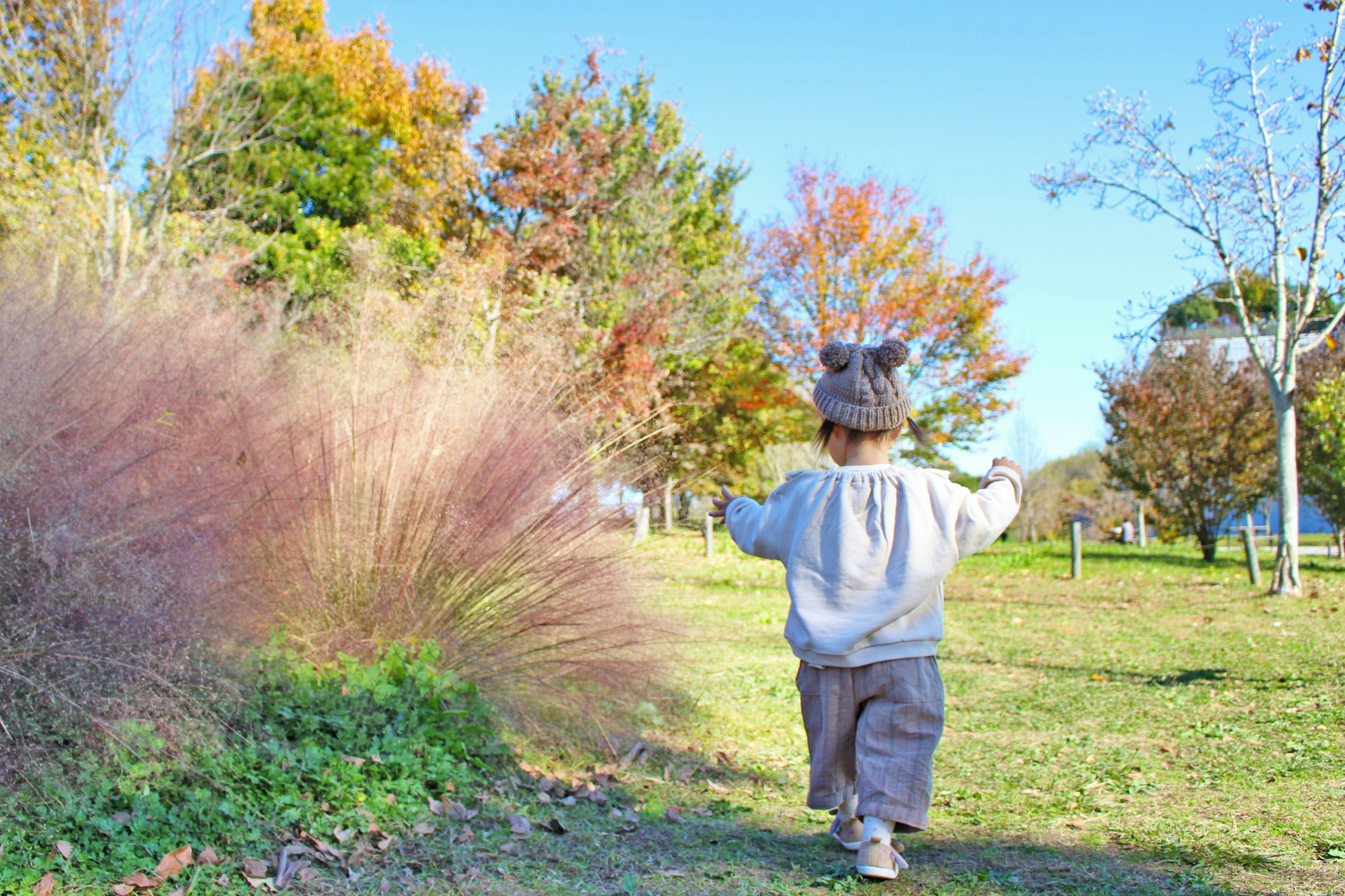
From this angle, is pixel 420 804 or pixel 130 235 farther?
pixel 130 235

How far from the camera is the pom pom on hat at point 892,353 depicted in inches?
109

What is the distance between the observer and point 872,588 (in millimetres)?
2635

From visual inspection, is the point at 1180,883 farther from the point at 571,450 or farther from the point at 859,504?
the point at 571,450

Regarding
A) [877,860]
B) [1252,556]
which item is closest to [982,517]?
[877,860]

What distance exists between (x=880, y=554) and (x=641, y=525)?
218 cm

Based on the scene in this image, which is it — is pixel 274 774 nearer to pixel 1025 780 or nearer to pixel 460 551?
pixel 460 551

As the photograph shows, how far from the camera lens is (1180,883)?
7.87 feet

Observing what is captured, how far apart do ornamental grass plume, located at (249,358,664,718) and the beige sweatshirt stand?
59.2 inches

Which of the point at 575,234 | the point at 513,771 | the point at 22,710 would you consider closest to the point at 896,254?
the point at 575,234

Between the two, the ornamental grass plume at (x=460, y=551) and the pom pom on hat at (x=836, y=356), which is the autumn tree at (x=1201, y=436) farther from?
the pom pom on hat at (x=836, y=356)

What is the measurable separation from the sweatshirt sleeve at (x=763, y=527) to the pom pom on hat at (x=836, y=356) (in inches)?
14.8

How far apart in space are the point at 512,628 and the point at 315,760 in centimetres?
113

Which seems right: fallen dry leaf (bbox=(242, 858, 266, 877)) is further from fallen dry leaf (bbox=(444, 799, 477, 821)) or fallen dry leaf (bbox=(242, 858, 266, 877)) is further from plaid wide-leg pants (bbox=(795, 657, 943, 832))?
plaid wide-leg pants (bbox=(795, 657, 943, 832))

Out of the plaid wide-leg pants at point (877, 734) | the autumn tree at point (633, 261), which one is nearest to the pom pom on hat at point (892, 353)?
the plaid wide-leg pants at point (877, 734)
